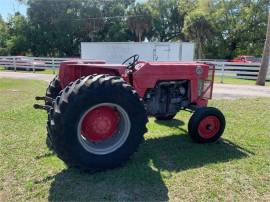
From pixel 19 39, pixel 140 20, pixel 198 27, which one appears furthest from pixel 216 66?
pixel 19 39

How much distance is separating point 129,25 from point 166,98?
3504cm

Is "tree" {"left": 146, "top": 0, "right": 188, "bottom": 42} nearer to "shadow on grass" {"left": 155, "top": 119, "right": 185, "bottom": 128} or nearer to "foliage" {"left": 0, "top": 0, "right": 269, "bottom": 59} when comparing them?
"foliage" {"left": 0, "top": 0, "right": 269, "bottom": 59}

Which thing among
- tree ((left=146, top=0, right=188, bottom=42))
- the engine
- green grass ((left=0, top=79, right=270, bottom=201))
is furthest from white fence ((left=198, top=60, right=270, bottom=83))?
tree ((left=146, top=0, right=188, bottom=42))

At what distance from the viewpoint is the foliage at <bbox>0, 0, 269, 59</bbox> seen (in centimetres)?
3762

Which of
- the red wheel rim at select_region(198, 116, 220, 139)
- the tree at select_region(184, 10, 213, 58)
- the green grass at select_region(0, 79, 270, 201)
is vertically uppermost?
the tree at select_region(184, 10, 213, 58)

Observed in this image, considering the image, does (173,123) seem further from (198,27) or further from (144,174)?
(198,27)

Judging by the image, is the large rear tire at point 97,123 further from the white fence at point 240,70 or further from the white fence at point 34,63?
the white fence at point 34,63

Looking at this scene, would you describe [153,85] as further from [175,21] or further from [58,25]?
[175,21]

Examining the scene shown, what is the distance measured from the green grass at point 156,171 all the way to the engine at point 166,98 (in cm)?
54

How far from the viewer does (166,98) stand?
6.11 metres

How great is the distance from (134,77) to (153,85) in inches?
14.9

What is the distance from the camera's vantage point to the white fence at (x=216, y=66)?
2058 cm

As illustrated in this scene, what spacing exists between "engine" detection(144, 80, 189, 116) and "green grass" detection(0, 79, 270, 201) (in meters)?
0.54

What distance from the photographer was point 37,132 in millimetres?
6629
